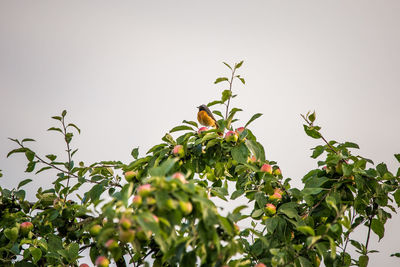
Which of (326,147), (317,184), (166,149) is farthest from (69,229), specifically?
(326,147)

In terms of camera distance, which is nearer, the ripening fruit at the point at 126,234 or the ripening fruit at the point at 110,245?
the ripening fruit at the point at 126,234

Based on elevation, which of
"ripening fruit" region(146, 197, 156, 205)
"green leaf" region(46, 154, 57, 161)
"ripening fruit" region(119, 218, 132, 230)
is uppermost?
"green leaf" region(46, 154, 57, 161)

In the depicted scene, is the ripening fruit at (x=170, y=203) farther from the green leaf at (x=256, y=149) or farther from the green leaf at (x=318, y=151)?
the green leaf at (x=318, y=151)

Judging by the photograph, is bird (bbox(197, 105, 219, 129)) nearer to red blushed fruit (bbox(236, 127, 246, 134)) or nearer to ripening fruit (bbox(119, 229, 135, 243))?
red blushed fruit (bbox(236, 127, 246, 134))

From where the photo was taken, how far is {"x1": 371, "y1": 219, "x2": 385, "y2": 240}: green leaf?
2.50 m

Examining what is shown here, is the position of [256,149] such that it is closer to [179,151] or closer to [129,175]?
[179,151]

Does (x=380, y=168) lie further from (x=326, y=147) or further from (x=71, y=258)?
(x=71, y=258)

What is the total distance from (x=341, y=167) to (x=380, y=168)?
0.29 meters

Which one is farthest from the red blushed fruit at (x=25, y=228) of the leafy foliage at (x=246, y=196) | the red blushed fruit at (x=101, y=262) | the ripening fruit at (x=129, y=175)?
the red blushed fruit at (x=101, y=262)

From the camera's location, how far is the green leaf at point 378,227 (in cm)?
250

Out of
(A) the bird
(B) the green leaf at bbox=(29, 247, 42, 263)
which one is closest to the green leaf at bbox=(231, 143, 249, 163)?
(B) the green leaf at bbox=(29, 247, 42, 263)

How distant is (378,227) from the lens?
2.51 meters

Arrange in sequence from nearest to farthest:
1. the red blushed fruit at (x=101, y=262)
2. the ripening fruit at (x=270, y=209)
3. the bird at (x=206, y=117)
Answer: the red blushed fruit at (x=101, y=262) → the ripening fruit at (x=270, y=209) → the bird at (x=206, y=117)

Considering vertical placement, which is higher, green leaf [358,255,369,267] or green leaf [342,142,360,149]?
green leaf [342,142,360,149]
